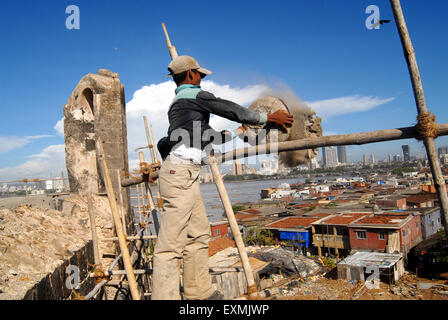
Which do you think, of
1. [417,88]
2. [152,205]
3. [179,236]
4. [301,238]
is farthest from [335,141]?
[301,238]

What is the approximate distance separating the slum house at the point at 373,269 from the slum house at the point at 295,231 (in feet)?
21.5

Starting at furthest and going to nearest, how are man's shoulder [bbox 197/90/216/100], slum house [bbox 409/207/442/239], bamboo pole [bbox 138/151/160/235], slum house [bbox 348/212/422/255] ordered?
slum house [bbox 409/207/442/239], slum house [bbox 348/212/422/255], bamboo pole [bbox 138/151/160/235], man's shoulder [bbox 197/90/216/100]

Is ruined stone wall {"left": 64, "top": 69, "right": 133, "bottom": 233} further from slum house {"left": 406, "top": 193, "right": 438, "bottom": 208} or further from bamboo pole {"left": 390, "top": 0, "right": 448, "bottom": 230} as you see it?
slum house {"left": 406, "top": 193, "right": 438, "bottom": 208}

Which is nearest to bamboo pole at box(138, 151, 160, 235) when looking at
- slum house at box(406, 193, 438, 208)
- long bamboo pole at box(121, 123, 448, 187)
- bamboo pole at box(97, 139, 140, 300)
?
bamboo pole at box(97, 139, 140, 300)

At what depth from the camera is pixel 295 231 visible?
77.3 ft

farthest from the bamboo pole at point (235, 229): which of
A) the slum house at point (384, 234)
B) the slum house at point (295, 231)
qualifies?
the slum house at point (295, 231)

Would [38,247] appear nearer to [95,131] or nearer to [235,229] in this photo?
[235,229]

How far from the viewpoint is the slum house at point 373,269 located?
1519 centimetres

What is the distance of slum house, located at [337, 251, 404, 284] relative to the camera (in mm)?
15193

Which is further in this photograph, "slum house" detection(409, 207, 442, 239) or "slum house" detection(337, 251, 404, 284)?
"slum house" detection(409, 207, 442, 239)

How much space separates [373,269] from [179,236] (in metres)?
15.4
